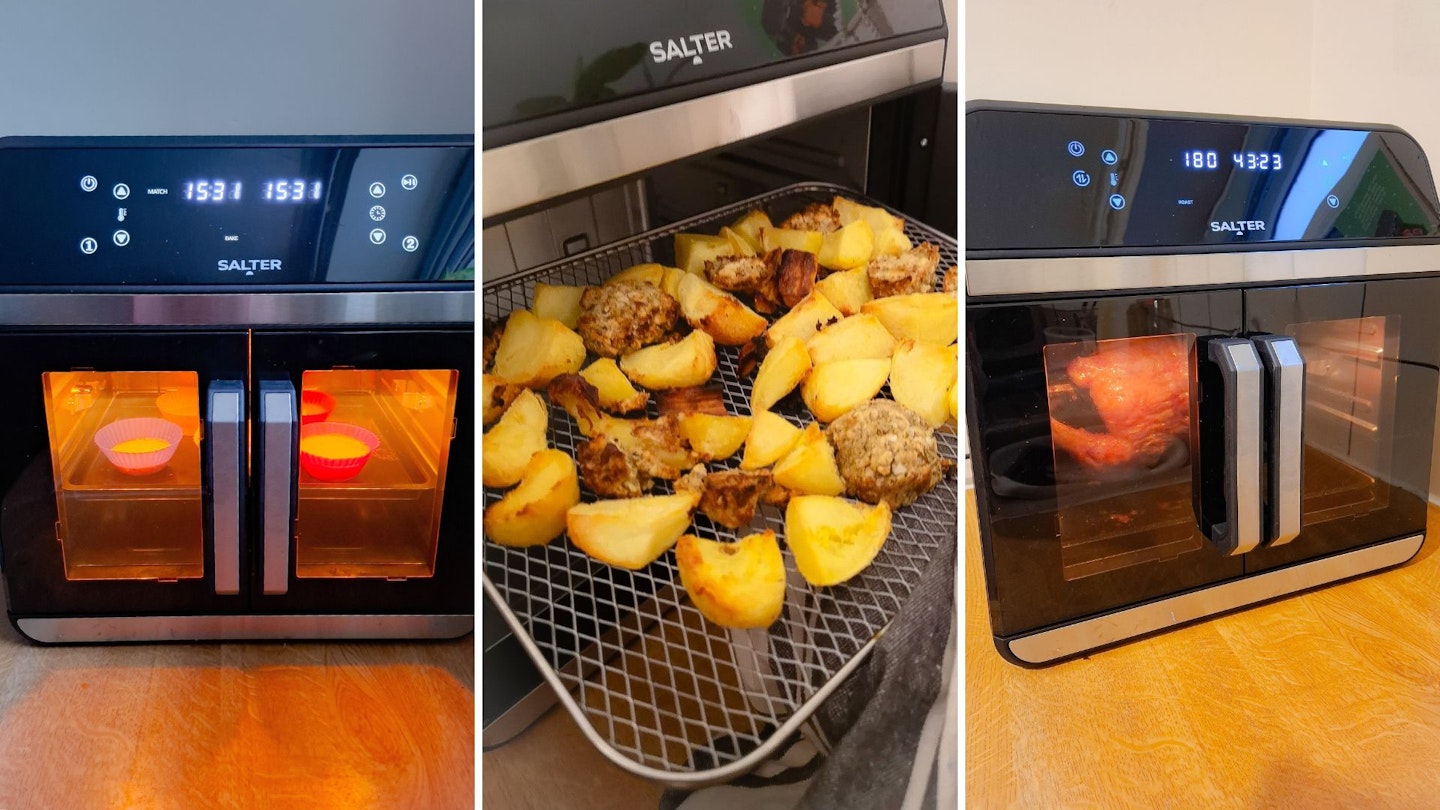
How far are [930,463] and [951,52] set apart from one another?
0.32 meters

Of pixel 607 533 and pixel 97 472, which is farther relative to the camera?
pixel 97 472


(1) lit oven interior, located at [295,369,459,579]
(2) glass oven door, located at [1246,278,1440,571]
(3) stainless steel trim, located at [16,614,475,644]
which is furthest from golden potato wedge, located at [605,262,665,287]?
(2) glass oven door, located at [1246,278,1440,571]

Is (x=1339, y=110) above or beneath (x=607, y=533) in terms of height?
above

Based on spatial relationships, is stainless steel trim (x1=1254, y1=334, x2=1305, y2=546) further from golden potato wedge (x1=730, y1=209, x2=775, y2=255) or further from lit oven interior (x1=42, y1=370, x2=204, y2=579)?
lit oven interior (x1=42, y1=370, x2=204, y2=579)

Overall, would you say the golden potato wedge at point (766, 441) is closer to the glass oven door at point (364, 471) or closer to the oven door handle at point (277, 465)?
the glass oven door at point (364, 471)

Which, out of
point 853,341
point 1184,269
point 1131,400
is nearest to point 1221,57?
point 1184,269

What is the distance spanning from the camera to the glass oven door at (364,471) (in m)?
0.73

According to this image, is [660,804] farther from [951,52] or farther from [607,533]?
[951,52]

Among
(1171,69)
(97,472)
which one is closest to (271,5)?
(97,472)

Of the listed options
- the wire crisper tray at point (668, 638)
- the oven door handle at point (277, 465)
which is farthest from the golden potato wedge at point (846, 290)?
the oven door handle at point (277, 465)

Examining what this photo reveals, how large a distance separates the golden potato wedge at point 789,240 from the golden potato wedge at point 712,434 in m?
0.14

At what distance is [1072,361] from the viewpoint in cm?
69

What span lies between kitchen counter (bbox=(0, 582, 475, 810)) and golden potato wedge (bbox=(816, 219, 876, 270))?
1.66ft

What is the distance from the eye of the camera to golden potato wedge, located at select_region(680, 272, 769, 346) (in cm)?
65
